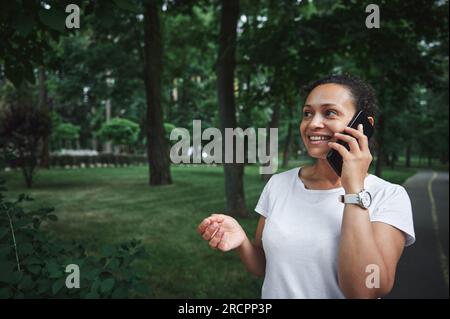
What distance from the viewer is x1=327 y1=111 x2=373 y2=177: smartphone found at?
1.11 metres

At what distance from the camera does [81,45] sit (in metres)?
15.1

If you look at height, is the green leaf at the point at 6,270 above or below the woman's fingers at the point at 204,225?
below

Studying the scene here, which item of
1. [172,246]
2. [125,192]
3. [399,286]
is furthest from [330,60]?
[125,192]

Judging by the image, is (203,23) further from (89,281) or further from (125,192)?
(89,281)

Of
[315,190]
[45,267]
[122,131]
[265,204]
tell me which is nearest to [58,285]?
[45,267]

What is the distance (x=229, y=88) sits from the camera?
873 centimetres

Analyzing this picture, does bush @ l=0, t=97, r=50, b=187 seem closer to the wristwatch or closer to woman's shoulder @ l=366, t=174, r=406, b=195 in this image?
woman's shoulder @ l=366, t=174, r=406, b=195

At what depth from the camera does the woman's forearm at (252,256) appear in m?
1.55

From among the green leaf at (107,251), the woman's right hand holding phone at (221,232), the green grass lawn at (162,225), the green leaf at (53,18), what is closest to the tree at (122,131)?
the green grass lawn at (162,225)

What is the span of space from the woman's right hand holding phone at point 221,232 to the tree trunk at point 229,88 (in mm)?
6205

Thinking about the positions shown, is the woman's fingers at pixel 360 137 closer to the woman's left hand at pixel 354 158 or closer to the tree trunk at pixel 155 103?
the woman's left hand at pixel 354 158

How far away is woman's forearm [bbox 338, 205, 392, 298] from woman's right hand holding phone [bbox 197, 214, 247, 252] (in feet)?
1.25

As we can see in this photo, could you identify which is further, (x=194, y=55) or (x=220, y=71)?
(x=194, y=55)

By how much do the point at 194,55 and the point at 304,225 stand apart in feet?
54.2
